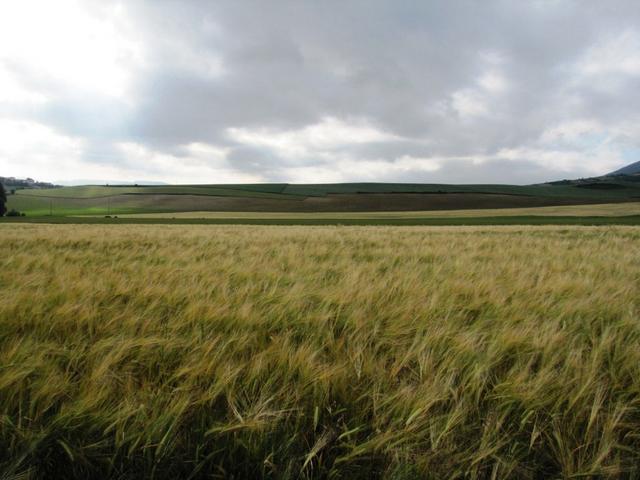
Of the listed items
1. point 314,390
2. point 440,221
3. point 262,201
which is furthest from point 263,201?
point 314,390

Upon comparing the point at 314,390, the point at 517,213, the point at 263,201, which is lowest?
the point at 517,213

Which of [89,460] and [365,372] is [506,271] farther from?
[89,460]

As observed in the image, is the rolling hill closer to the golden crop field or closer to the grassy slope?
the golden crop field

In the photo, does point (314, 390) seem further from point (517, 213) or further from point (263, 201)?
point (263, 201)

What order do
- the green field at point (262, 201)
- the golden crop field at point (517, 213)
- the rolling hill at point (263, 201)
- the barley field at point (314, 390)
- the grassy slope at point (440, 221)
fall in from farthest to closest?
the rolling hill at point (263, 201) < the green field at point (262, 201) < the golden crop field at point (517, 213) < the grassy slope at point (440, 221) < the barley field at point (314, 390)

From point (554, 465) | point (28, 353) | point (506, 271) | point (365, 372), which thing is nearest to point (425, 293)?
point (365, 372)

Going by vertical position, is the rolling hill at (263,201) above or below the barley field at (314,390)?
above

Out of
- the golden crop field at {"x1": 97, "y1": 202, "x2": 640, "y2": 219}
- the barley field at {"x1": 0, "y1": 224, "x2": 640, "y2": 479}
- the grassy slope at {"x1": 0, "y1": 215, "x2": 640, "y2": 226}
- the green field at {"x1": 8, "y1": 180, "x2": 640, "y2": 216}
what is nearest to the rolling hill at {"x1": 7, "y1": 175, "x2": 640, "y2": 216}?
the green field at {"x1": 8, "y1": 180, "x2": 640, "y2": 216}

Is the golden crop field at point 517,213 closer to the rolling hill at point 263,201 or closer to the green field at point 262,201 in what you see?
the green field at point 262,201

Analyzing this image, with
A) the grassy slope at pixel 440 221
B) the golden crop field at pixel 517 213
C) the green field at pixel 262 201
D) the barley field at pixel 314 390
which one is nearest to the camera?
the barley field at pixel 314 390

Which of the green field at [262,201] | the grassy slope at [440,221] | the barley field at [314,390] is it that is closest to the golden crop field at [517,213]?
the grassy slope at [440,221]

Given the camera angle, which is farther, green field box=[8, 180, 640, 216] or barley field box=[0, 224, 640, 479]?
green field box=[8, 180, 640, 216]

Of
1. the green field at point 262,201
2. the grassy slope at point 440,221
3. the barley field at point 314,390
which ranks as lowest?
the grassy slope at point 440,221

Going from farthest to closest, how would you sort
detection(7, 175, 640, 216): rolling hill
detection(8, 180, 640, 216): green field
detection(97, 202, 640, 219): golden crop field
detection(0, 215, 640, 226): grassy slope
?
detection(7, 175, 640, 216): rolling hill < detection(8, 180, 640, 216): green field < detection(97, 202, 640, 219): golden crop field < detection(0, 215, 640, 226): grassy slope
